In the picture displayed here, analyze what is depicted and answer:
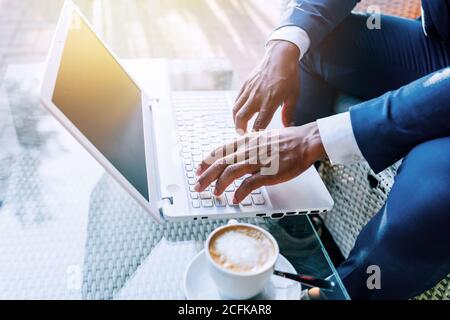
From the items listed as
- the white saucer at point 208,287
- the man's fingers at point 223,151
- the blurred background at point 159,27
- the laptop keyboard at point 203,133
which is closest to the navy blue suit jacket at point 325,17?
the laptop keyboard at point 203,133

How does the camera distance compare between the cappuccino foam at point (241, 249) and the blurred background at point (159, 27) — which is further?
the blurred background at point (159, 27)

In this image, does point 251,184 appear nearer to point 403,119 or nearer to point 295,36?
point 403,119

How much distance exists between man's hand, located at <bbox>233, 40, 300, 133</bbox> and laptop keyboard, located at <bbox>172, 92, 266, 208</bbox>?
70mm

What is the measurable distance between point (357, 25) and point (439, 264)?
642 mm

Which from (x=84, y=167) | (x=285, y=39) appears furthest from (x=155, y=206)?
(x=285, y=39)

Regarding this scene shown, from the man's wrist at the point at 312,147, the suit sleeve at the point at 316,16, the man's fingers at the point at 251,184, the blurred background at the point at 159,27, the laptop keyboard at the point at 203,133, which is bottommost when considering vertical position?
the blurred background at the point at 159,27

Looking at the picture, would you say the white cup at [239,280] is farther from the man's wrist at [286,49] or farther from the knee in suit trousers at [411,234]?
the man's wrist at [286,49]

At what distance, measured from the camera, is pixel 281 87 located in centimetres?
99

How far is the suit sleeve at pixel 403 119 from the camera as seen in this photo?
77cm

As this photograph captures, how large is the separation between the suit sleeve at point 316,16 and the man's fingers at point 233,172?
1.44 feet

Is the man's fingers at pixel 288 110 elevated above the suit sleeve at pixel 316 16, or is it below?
below

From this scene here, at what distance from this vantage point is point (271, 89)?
98 centimetres

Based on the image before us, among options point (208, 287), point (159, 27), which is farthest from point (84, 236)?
point (159, 27)

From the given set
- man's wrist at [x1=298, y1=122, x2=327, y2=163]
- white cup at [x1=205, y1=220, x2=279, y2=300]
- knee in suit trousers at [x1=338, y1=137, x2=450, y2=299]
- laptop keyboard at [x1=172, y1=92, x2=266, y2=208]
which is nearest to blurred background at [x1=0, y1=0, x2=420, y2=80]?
laptop keyboard at [x1=172, y1=92, x2=266, y2=208]
